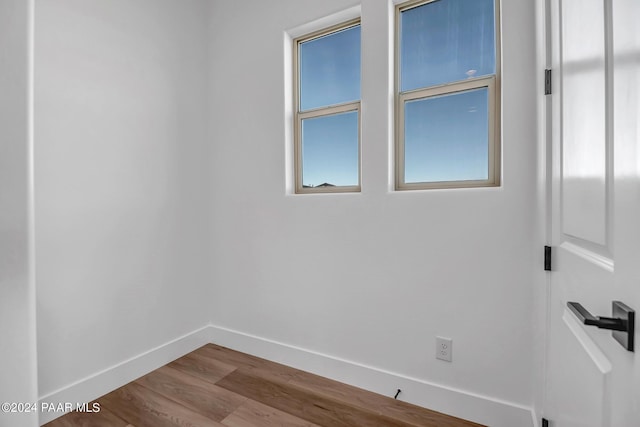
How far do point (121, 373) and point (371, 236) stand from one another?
1.81 m

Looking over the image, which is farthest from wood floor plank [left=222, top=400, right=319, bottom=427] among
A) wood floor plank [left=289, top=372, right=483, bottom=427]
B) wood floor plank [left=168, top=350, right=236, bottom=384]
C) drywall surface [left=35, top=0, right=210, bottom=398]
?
drywall surface [left=35, top=0, right=210, bottom=398]

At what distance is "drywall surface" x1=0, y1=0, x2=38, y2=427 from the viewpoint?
1.00 metres

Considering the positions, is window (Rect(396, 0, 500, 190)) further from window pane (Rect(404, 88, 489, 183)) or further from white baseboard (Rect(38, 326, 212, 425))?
white baseboard (Rect(38, 326, 212, 425))

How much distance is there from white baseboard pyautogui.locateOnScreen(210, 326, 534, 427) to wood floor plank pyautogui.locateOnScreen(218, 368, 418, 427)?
0.17 m

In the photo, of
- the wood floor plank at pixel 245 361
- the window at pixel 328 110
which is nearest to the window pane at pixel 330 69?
the window at pixel 328 110

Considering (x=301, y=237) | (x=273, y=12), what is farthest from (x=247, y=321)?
(x=273, y=12)

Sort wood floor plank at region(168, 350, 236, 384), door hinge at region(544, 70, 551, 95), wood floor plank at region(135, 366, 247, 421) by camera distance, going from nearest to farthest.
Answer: door hinge at region(544, 70, 551, 95) < wood floor plank at region(135, 366, 247, 421) < wood floor plank at region(168, 350, 236, 384)

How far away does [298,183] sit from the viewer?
230 centimetres

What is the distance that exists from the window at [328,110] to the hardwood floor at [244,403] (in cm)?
129

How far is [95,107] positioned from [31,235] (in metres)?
1.09

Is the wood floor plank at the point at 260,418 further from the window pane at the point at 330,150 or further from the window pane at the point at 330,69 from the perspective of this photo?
the window pane at the point at 330,69

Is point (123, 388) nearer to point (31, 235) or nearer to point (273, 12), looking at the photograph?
point (31, 235)

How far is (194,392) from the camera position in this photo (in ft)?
6.19

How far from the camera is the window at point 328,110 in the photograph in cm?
210
